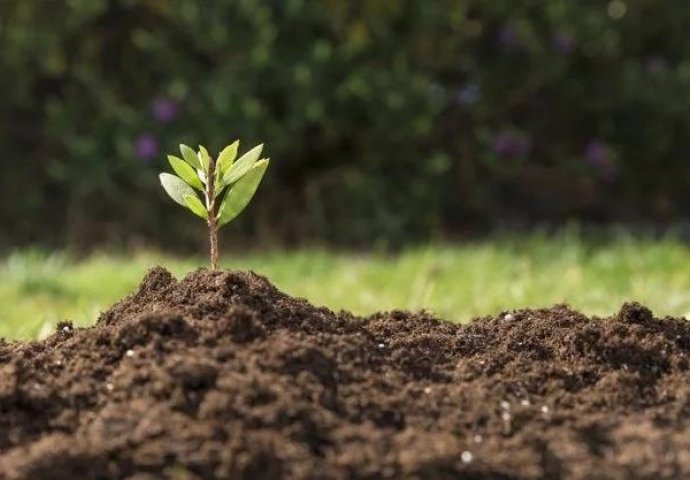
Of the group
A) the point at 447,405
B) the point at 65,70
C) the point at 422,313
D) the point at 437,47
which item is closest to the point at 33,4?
the point at 65,70

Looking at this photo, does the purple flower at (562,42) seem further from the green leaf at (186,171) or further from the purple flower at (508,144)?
the green leaf at (186,171)

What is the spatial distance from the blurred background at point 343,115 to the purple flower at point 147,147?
2cm

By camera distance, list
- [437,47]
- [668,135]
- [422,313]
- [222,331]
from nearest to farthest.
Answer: [222,331] < [422,313] < [437,47] < [668,135]

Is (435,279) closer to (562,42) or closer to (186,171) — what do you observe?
(562,42)

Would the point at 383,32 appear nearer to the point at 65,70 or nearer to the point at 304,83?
the point at 304,83

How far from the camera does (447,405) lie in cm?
191

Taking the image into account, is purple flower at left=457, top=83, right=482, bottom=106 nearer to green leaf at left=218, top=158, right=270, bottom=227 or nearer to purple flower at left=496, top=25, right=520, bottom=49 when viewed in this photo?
purple flower at left=496, top=25, right=520, bottom=49

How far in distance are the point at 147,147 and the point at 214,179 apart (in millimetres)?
4420

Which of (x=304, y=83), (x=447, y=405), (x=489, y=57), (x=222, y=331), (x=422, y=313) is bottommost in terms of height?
(x=447, y=405)

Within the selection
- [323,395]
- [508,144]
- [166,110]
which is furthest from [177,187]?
[508,144]

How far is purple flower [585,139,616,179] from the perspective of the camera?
23.4 ft

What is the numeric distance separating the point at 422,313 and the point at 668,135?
5.04 m

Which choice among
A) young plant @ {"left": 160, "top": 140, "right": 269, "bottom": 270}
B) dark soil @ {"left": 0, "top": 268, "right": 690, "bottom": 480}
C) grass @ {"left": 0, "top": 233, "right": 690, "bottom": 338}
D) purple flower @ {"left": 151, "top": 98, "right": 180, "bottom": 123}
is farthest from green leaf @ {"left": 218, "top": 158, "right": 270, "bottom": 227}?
purple flower @ {"left": 151, "top": 98, "right": 180, "bottom": 123}

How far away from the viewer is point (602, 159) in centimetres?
714
